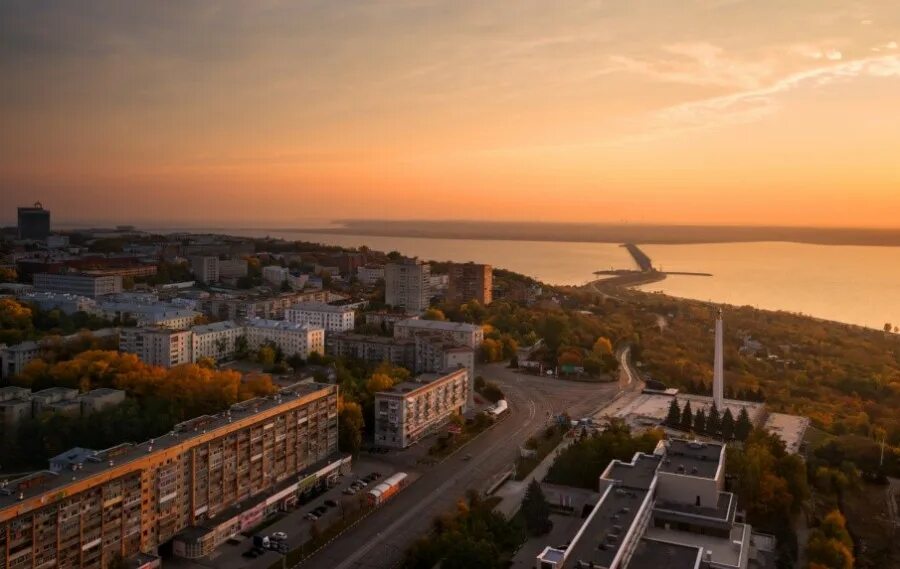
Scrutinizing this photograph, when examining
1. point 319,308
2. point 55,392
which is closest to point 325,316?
point 319,308

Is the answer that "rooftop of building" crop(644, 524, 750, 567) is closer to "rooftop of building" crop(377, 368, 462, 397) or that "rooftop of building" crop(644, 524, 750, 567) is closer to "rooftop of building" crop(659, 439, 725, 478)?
"rooftop of building" crop(659, 439, 725, 478)

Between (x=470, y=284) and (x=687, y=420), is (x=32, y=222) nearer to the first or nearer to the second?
(x=470, y=284)

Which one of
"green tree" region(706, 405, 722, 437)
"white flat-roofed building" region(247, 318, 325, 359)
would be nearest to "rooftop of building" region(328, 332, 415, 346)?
"white flat-roofed building" region(247, 318, 325, 359)

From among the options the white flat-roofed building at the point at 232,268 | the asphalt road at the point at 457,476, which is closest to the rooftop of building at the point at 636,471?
the asphalt road at the point at 457,476

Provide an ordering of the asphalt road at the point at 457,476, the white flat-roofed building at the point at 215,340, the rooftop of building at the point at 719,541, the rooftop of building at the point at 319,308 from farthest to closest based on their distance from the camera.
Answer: the rooftop of building at the point at 319,308 < the white flat-roofed building at the point at 215,340 < the asphalt road at the point at 457,476 < the rooftop of building at the point at 719,541

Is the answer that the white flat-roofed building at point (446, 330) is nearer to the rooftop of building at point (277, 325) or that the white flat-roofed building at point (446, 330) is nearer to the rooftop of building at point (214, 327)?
the rooftop of building at point (277, 325)

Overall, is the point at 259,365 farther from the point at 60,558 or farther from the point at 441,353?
the point at 60,558
